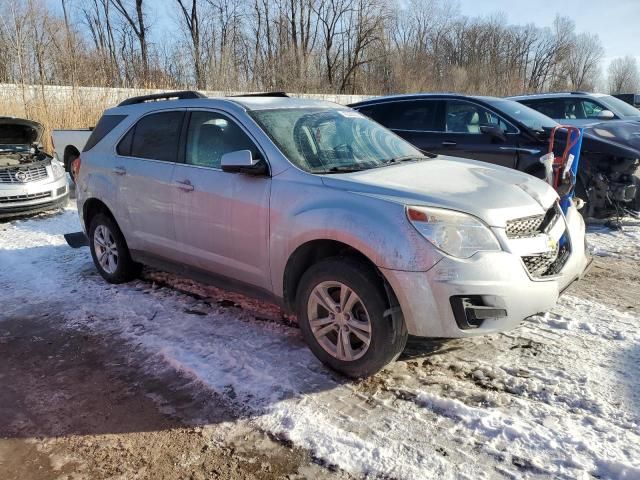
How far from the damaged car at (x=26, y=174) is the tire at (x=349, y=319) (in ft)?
23.0

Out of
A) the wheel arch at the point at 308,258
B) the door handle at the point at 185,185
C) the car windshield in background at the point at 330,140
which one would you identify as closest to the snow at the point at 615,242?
the car windshield in background at the point at 330,140

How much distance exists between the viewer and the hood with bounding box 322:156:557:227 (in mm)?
3152

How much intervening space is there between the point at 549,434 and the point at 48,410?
2.89m

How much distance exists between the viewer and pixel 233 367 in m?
3.59

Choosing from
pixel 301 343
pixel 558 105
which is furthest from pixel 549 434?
pixel 558 105

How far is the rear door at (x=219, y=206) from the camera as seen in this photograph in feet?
12.5

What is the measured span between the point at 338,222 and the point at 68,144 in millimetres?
11239

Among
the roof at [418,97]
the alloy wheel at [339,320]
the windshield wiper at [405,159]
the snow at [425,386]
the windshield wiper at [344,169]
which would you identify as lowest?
the snow at [425,386]

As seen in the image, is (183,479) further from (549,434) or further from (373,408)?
(549,434)

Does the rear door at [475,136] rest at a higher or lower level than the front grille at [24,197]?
higher

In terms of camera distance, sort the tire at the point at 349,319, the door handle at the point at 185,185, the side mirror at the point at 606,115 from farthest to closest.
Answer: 1. the side mirror at the point at 606,115
2. the door handle at the point at 185,185
3. the tire at the point at 349,319

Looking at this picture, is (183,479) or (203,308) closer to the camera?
(183,479)

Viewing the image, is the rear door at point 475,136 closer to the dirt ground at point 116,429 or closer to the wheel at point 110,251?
the wheel at point 110,251

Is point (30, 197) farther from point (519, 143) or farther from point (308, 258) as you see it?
point (519, 143)
